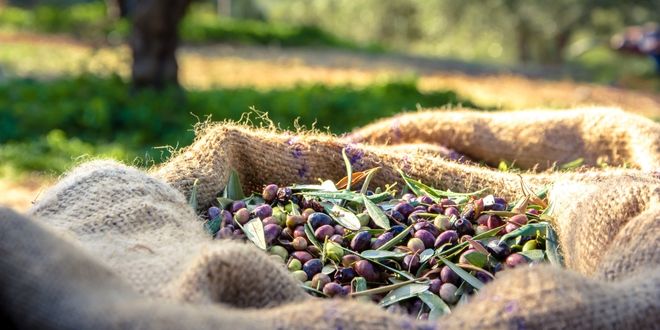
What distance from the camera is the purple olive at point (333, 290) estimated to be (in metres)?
1.83

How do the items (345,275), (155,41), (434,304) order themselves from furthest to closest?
1. (155,41)
2. (345,275)
3. (434,304)

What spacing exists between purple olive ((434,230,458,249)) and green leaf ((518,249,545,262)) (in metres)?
0.16

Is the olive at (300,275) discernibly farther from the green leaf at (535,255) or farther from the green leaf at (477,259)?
the green leaf at (535,255)

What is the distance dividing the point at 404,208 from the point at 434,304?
402 mm

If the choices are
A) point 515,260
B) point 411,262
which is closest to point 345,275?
point 411,262

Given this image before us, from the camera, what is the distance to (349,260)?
1.96 meters

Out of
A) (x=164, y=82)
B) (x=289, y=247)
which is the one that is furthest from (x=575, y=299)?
(x=164, y=82)

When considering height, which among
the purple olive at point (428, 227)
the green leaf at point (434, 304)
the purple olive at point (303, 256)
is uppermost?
the purple olive at point (428, 227)

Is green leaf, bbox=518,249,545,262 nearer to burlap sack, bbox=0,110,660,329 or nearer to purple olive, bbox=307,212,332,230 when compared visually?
burlap sack, bbox=0,110,660,329

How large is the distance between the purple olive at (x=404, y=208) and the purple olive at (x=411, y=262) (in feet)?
0.71

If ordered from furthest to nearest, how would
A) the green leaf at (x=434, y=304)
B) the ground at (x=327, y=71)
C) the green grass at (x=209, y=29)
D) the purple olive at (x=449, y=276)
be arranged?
the green grass at (x=209, y=29), the ground at (x=327, y=71), the purple olive at (x=449, y=276), the green leaf at (x=434, y=304)

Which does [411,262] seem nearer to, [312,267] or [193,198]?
[312,267]

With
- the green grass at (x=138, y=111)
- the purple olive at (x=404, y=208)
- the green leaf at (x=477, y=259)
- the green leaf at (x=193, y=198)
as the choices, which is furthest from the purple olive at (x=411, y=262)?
the green grass at (x=138, y=111)

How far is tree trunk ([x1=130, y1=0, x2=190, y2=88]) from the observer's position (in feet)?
24.7
